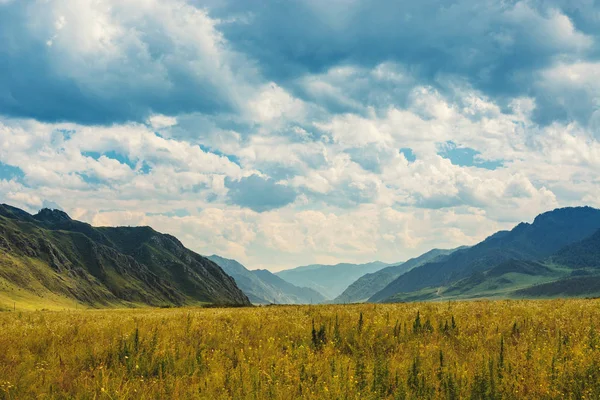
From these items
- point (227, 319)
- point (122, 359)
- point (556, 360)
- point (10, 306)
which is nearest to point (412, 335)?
point (556, 360)

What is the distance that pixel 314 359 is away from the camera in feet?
36.8

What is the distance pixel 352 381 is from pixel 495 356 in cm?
402

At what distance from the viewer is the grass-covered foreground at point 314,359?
9.31 metres

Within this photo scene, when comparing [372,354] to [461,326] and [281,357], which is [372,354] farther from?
[461,326]

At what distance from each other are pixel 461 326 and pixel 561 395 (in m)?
5.11

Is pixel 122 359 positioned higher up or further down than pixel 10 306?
higher up

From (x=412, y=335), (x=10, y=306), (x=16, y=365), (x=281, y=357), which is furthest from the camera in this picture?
(x=10, y=306)

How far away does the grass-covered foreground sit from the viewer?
9312 mm

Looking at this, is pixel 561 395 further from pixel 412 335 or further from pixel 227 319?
pixel 227 319

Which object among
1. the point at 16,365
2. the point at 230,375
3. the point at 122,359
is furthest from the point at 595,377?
the point at 16,365

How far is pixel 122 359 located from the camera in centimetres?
1158

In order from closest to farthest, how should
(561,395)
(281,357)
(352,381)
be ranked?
(561,395) < (352,381) < (281,357)

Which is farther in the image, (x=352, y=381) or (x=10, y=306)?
(x=10, y=306)

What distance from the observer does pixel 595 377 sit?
9641 millimetres
